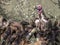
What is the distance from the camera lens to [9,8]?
4.96 meters

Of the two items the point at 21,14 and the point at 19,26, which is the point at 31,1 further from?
the point at 19,26

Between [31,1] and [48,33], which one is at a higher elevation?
[31,1]

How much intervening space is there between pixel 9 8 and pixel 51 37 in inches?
37.8

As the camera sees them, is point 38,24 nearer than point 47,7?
Yes

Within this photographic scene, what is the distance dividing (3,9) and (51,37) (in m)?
1.02

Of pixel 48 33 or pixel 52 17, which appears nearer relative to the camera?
pixel 48 33

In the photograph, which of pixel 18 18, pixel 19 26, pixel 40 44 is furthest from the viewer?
pixel 18 18

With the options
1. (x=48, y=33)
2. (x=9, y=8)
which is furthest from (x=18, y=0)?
(x=48, y=33)

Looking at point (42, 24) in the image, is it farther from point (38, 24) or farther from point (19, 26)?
point (19, 26)

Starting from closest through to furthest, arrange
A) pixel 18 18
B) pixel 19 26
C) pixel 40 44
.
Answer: pixel 40 44 < pixel 19 26 < pixel 18 18

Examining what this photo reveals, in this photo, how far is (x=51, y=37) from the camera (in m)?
4.27

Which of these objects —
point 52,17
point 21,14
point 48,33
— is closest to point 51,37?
point 48,33

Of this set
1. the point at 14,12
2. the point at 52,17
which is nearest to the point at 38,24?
the point at 52,17

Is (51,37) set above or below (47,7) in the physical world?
below
